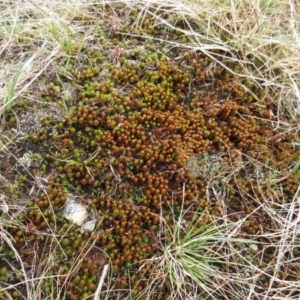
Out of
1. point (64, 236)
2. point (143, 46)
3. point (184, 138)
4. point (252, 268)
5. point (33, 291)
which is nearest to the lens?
point (33, 291)

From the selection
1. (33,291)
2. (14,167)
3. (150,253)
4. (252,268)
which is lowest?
(252,268)

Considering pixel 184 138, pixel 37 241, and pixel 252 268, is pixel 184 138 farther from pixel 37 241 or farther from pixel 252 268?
pixel 37 241

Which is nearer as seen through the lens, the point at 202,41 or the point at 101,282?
the point at 101,282

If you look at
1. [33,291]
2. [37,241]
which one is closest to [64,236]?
[37,241]

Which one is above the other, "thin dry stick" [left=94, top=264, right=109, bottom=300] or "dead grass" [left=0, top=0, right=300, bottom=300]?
"dead grass" [left=0, top=0, right=300, bottom=300]

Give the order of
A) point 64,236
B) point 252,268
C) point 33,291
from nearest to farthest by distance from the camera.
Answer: point 33,291 < point 64,236 < point 252,268

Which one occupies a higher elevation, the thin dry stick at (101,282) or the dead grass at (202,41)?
the dead grass at (202,41)

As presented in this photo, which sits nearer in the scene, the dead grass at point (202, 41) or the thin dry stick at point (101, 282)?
the thin dry stick at point (101, 282)

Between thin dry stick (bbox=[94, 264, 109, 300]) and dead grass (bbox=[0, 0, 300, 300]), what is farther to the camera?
dead grass (bbox=[0, 0, 300, 300])

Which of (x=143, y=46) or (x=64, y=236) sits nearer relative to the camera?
(x=64, y=236)

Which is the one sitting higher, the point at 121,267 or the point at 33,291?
the point at 33,291

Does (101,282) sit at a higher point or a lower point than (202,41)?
lower
